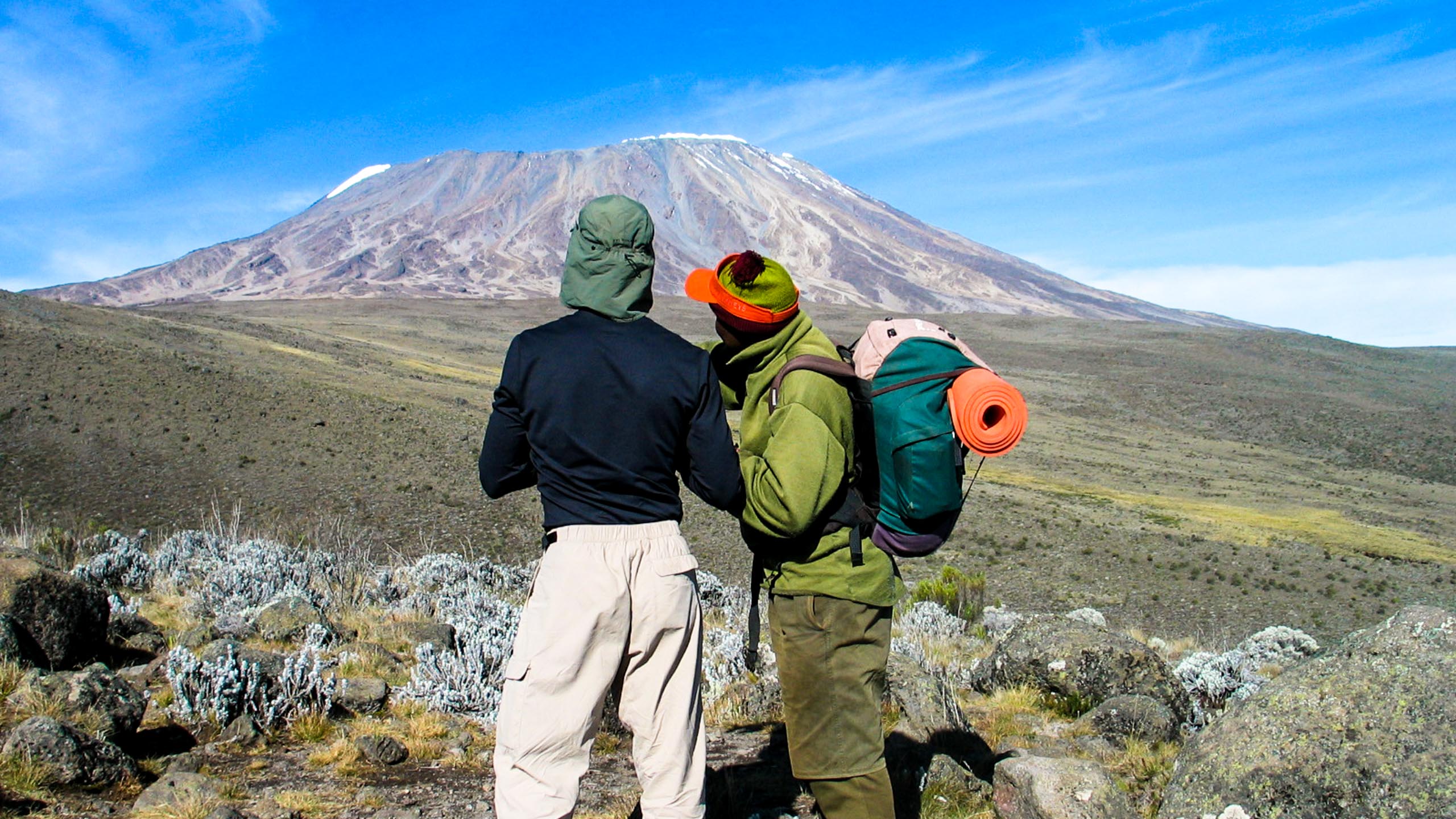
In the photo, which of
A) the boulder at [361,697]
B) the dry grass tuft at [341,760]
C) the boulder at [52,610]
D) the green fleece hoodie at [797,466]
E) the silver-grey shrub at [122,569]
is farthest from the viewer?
the silver-grey shrub at [122,569]

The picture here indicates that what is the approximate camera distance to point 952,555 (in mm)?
14000

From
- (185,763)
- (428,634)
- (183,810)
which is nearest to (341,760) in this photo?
(185,763)

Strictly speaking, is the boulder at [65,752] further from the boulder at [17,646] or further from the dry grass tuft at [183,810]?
the boulder at [17,646]

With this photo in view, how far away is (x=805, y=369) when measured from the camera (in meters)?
2.31

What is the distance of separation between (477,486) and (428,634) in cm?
929

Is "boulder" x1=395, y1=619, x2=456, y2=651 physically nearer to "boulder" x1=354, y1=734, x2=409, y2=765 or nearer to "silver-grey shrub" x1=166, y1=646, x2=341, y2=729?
"silver-grey shrub" x1=166, y1=646, x2=341, y2=729

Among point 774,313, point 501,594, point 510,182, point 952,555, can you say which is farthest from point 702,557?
point 510,182

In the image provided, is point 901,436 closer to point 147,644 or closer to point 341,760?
point 341,760

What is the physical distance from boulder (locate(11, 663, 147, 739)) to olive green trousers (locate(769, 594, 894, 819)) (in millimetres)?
2413

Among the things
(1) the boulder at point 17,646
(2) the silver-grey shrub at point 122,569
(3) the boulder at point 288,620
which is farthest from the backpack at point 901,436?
(2) the silver-grey shrub at point 122,569

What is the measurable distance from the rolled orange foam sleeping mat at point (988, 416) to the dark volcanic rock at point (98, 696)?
3.04 m

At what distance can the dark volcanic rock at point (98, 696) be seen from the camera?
319 centimetres

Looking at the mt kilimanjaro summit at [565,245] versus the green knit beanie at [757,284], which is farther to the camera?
the mt kilimanjaro summit at [565,245]

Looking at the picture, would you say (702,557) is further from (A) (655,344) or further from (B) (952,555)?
(A) (655,344)
